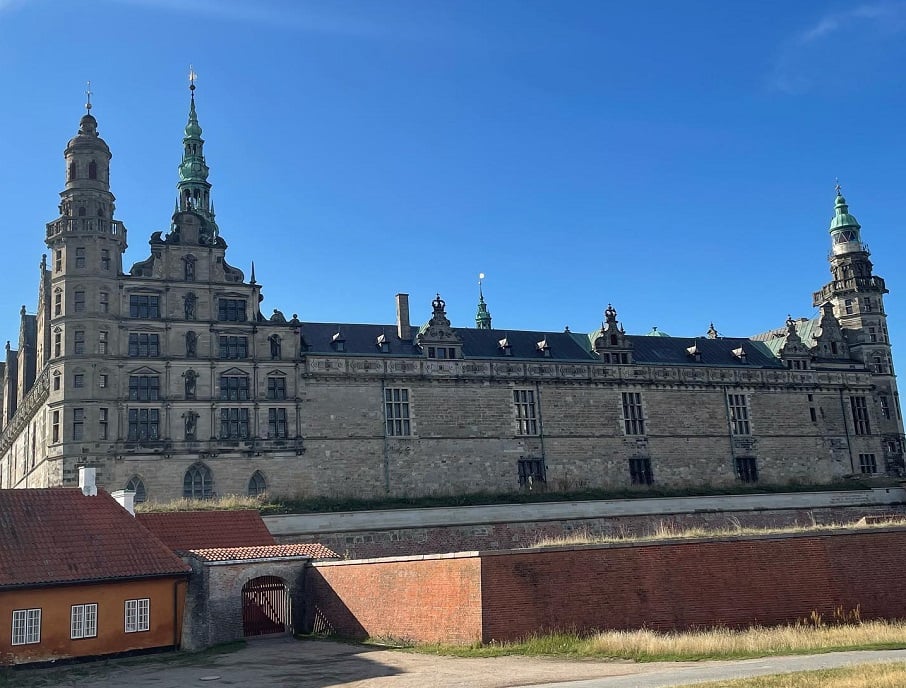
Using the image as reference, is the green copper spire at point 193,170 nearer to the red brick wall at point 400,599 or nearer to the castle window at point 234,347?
the castle window at point 234,347

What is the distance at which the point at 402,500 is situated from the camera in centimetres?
4575

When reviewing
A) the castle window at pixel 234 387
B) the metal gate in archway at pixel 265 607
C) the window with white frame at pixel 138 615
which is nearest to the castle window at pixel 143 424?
the castle window at pixel 234 387

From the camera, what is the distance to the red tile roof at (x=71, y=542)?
26.7 m

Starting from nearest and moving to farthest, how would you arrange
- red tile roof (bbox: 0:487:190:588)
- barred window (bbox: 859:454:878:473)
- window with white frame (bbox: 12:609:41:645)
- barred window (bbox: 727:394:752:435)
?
window with white frame (bbox: 12:609:41:645) → red tile roof (bbox: 0:487:190:588) → barred window (bbox: 727:394:752:435) → barred window (bbox: 859:454:878:473)

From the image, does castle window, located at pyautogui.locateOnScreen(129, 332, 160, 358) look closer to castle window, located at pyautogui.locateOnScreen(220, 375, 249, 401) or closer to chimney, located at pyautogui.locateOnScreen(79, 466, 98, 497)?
castle window, located at pyautogui.locateOnScreen(220, 375, 249, 401)

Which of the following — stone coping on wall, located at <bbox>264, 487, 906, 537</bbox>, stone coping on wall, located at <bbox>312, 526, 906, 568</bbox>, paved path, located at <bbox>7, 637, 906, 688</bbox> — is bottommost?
paved path, located at <bbox>7, 637, 906, 688</bbox>

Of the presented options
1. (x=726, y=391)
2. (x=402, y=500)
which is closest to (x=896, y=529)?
(x=402, y=500)

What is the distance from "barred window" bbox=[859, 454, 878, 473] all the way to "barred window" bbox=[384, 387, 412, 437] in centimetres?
3057

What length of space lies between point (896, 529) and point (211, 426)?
30.2 m

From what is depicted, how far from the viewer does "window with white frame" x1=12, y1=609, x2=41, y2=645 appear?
2561 cm

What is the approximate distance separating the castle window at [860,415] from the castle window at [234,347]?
39.2 m

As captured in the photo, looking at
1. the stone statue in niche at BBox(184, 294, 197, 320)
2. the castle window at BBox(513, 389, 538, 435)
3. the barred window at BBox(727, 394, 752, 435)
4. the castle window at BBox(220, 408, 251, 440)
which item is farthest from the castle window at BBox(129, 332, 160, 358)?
the barred window at BBox(727, 394, 752, 435)

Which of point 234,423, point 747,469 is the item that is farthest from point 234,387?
point 747,469

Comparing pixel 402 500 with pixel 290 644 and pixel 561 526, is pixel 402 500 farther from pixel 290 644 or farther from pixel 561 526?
pixel 290 644
